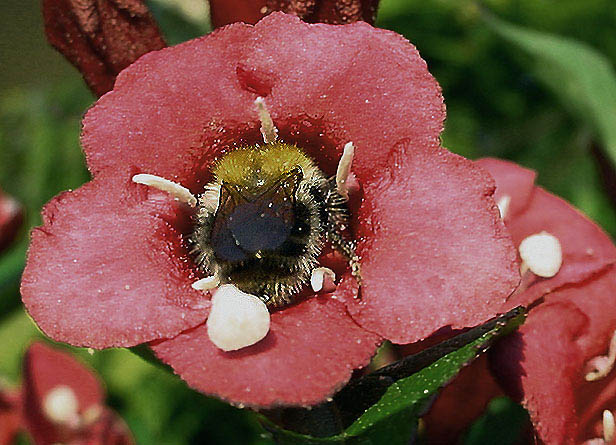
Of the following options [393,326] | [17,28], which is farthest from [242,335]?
[17,28]

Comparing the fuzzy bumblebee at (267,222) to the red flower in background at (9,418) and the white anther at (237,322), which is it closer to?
the white anther at (237,322)

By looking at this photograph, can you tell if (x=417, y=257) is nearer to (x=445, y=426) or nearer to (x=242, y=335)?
(x=242, y=335)

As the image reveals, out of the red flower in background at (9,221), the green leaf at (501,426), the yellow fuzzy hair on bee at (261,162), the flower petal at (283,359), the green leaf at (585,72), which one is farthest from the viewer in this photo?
the red flower in background at (9,221)

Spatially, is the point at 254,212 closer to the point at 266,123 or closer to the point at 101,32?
the point at 266,123

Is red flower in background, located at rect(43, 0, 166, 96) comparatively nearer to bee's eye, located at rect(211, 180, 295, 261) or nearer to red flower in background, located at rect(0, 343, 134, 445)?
bee's eye, located at rect(211, 180, 295, 261)

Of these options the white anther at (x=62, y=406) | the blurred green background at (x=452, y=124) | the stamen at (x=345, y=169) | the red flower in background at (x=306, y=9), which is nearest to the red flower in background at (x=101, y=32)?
the red flower in background at (x=306, y=9)

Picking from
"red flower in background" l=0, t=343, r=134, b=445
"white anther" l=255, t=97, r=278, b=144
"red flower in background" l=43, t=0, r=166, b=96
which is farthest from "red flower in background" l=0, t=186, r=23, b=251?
"white anther" l=255, t=97, r=278, b=144
